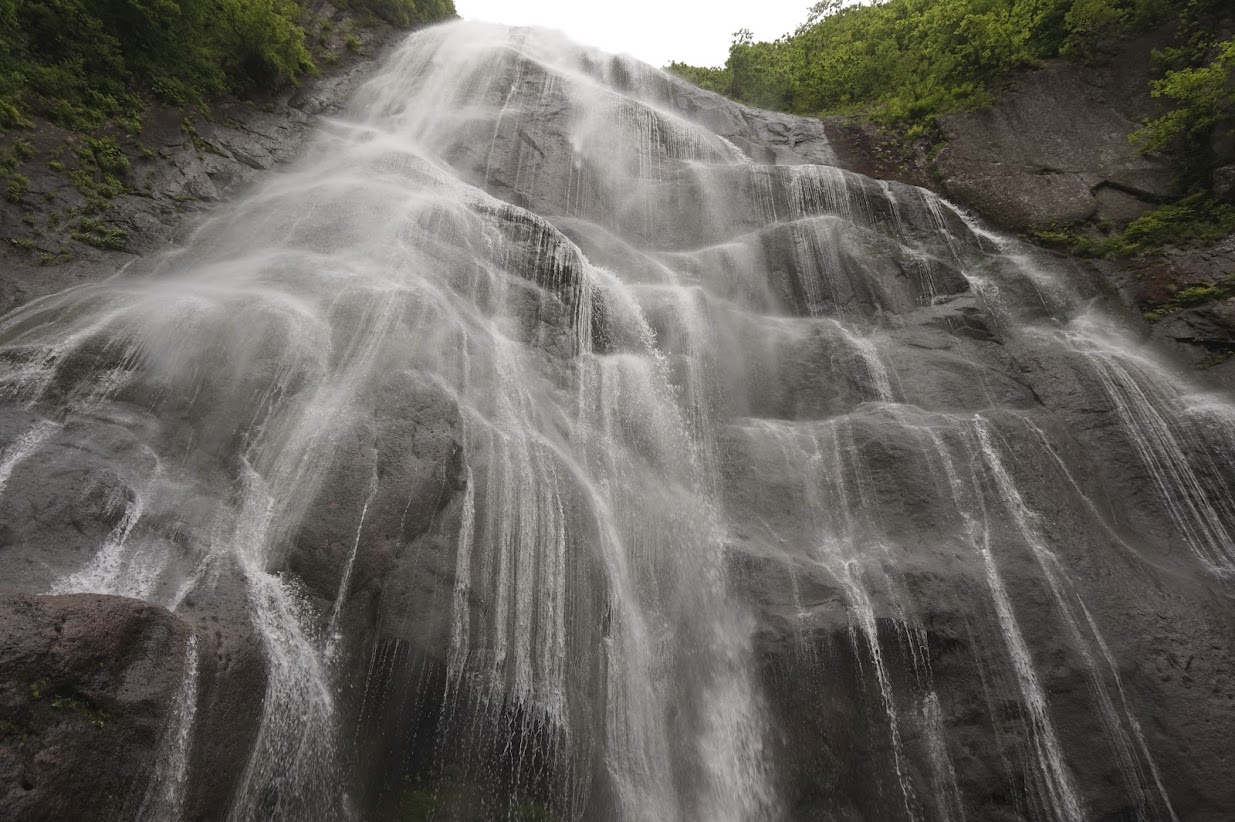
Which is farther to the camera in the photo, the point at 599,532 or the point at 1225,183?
the point at 1225,183

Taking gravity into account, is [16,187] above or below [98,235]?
above

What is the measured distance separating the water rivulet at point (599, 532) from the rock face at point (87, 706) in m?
0.13

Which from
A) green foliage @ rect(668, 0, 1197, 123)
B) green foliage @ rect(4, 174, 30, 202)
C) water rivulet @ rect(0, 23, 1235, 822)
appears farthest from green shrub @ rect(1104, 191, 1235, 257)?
green foliage @ rect(4, 174, 30, 202)

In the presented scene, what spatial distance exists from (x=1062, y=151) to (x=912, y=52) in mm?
7287

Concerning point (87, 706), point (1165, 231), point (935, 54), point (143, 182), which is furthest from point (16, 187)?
point (935, 54)

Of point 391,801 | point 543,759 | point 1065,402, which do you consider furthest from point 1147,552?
point 391,801

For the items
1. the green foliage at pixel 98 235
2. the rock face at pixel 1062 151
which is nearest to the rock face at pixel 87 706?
the green foliage at pixel 98 235

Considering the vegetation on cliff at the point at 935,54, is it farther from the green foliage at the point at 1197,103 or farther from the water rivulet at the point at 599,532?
the water rivulet at the point at 599,532

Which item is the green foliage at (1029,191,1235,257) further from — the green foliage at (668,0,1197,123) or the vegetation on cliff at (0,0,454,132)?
the vegetation on cliff at (0,0,454,132)

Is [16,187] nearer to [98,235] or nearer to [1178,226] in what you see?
[98,235]

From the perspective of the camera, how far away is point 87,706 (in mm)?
4770

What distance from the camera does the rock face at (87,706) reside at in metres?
4.38

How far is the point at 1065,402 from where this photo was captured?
35.6ft

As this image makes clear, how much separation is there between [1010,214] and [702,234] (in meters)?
7.75
